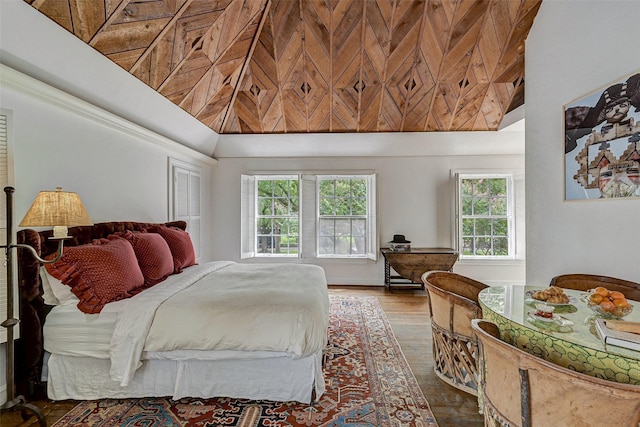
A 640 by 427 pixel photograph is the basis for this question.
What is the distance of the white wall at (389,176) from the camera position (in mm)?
4977

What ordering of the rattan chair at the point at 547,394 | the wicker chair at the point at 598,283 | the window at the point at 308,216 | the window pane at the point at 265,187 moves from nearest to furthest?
1. the rattan chair at the point at 547,394
2. the wicker chair at the point at 598,283
3. the window at the point at 308,216
4. the window pane at the point at 265,187

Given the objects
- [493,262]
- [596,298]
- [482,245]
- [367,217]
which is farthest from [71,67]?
[493,262]

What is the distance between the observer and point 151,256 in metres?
2.64

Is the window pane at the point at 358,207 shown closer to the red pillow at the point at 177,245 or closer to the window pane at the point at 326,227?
the window pane at the point at 326,227

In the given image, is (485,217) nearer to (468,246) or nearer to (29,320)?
(468,246)

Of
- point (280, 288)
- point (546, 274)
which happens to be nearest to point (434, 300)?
point (280, 288)

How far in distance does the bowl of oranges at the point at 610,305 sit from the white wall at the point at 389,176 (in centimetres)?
360

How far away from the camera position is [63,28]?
6.72ft

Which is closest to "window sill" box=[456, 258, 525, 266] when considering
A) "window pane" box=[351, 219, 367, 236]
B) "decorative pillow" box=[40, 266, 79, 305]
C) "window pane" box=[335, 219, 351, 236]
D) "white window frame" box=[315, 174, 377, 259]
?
"white window frame" box=[315, 174, 377, 259]

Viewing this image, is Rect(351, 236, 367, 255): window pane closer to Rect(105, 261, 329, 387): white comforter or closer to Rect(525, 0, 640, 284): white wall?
Rect(525, 0, 640, 284): white wall

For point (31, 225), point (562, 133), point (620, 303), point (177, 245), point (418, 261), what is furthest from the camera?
point (418, 261)

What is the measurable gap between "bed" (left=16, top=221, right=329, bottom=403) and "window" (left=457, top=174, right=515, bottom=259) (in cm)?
398

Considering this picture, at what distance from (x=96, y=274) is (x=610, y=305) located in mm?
3022

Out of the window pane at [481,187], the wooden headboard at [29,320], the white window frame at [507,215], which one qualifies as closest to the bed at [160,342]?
the wooden headboard at [29,320]
